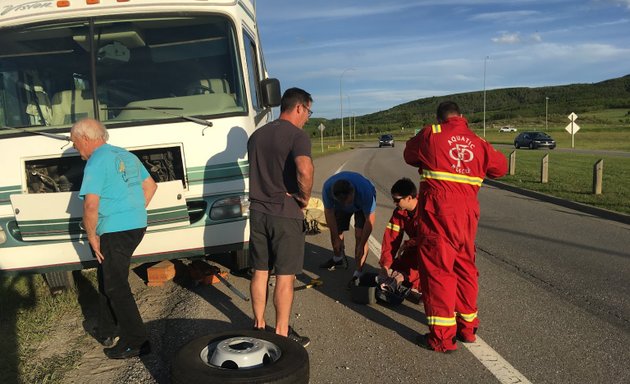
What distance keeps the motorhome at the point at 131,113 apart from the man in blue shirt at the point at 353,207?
1282mm

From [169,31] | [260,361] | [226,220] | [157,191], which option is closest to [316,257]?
[226,220]

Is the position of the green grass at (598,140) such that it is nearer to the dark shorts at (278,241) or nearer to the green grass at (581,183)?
the green grass at (581,183)

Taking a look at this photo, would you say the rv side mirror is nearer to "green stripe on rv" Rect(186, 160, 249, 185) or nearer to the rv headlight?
"green stripe on rv" Rect(186, 160, 249, 185)

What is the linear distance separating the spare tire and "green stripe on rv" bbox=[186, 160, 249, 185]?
1.87 meters

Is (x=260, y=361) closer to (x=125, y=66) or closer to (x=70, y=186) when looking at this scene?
(x=70, y=186)

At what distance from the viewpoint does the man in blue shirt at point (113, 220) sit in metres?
3.87

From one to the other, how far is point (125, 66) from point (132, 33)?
1.09ft

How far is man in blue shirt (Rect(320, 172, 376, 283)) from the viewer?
5.76 meters

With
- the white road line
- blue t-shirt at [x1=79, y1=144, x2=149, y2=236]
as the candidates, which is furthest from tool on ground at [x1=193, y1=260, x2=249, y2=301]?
the white road line

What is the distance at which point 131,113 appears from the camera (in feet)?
16.6

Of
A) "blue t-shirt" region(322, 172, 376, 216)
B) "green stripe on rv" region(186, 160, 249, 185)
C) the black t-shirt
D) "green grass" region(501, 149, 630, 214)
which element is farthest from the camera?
"green grass" region(501, 149, 630, 214)

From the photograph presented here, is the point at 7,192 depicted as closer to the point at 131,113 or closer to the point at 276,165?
the point at 131,113

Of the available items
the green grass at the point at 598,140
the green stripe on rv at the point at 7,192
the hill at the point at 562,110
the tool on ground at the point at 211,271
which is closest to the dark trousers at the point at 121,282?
the green stripe on rv at the point at 7,192

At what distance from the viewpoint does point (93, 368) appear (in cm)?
398
